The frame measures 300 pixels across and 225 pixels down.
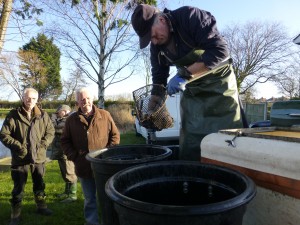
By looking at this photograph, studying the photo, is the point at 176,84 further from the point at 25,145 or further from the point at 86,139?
the point at 25,145

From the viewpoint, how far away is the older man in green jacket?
4305 mm

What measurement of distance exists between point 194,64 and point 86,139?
2047 millimetres

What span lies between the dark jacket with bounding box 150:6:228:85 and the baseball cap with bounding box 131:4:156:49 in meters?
0.13

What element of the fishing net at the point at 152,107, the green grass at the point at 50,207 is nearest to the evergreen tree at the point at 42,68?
the green grass at the point at 50,207

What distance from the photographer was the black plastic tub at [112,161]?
2.13m

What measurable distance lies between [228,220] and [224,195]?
18.8 inches

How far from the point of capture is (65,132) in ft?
12.8

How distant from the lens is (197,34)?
7.41 feet

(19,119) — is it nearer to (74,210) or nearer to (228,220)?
(74,210)

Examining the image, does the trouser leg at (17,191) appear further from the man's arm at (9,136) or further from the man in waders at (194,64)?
the man in waders at (194,64)

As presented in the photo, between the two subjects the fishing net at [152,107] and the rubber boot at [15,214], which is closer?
the fishing net at [152,107]

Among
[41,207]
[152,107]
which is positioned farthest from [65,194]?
[152,107]

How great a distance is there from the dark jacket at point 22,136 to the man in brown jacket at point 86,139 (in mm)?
820

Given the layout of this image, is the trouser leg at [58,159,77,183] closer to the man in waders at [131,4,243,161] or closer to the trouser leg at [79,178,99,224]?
the trouser leg at [79,178,99,224]
